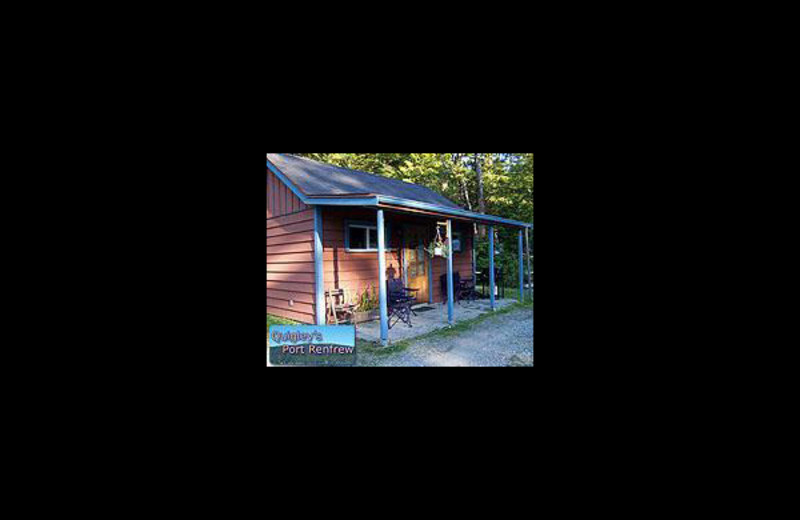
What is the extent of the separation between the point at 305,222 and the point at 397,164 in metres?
10.3

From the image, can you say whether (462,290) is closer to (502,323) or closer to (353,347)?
(502,323)

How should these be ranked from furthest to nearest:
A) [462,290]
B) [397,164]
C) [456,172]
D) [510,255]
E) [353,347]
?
[397,164]
[456,172]
[510,255]
[462,290]
[353,347]

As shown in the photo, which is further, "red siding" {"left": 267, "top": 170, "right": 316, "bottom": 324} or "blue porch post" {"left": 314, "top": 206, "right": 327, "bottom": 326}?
"red siding" {"left": 267, "top": 170, "right": 316, "bottom": 324}

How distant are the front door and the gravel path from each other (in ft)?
7.61

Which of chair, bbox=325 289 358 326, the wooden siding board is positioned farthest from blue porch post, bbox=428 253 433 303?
the wooden siding board

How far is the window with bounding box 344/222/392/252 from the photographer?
5.89 metres

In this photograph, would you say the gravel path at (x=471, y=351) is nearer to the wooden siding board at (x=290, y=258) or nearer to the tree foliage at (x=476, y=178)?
the wooden siding board at (x=290, y=258)

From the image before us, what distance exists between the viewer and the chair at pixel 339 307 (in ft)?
17.9

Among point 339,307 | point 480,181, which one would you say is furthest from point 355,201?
point 480,181

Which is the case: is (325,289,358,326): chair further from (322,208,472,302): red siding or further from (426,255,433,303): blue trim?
(426,255,433,303): blue trim

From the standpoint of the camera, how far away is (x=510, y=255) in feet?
37.4

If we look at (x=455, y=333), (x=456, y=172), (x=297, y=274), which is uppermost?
(x=456, y=172)

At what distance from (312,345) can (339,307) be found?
2.23 metres

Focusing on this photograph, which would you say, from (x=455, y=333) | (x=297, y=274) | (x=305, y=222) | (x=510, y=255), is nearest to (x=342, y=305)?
(x=297, y=274)
